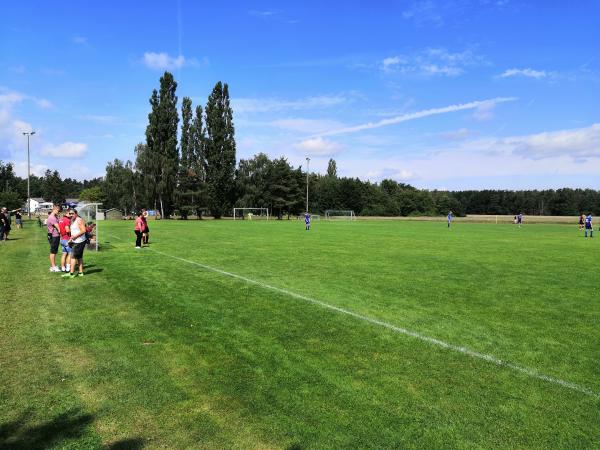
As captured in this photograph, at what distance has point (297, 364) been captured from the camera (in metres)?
5.68

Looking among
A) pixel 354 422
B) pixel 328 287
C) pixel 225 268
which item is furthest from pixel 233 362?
pixel 225 268

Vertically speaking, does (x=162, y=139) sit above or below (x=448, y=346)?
above

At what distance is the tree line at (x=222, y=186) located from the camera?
69.9m

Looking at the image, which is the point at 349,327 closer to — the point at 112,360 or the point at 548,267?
the point at 112,360

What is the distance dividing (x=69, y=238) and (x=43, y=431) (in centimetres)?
1006

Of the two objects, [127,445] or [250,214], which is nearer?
[127,445]

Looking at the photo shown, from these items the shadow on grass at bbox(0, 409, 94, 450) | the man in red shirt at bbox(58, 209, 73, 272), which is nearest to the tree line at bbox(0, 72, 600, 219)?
the man in red shirt at bbox(58, 209, 73, 272)

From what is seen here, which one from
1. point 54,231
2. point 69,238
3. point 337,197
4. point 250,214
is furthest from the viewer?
point 337,197

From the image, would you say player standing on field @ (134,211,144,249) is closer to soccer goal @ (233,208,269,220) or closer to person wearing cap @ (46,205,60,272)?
person wearing cap @ (46,205,60,272)

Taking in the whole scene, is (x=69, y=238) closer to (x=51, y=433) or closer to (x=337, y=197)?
(x=51, y=433)

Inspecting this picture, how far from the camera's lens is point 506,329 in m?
7.46

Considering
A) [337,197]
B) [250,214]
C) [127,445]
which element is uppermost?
[337,197]

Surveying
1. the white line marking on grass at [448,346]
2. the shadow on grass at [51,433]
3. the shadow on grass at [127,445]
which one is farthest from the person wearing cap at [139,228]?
the shadow on grass at [127,445]

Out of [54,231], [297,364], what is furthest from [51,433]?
[54,231]
